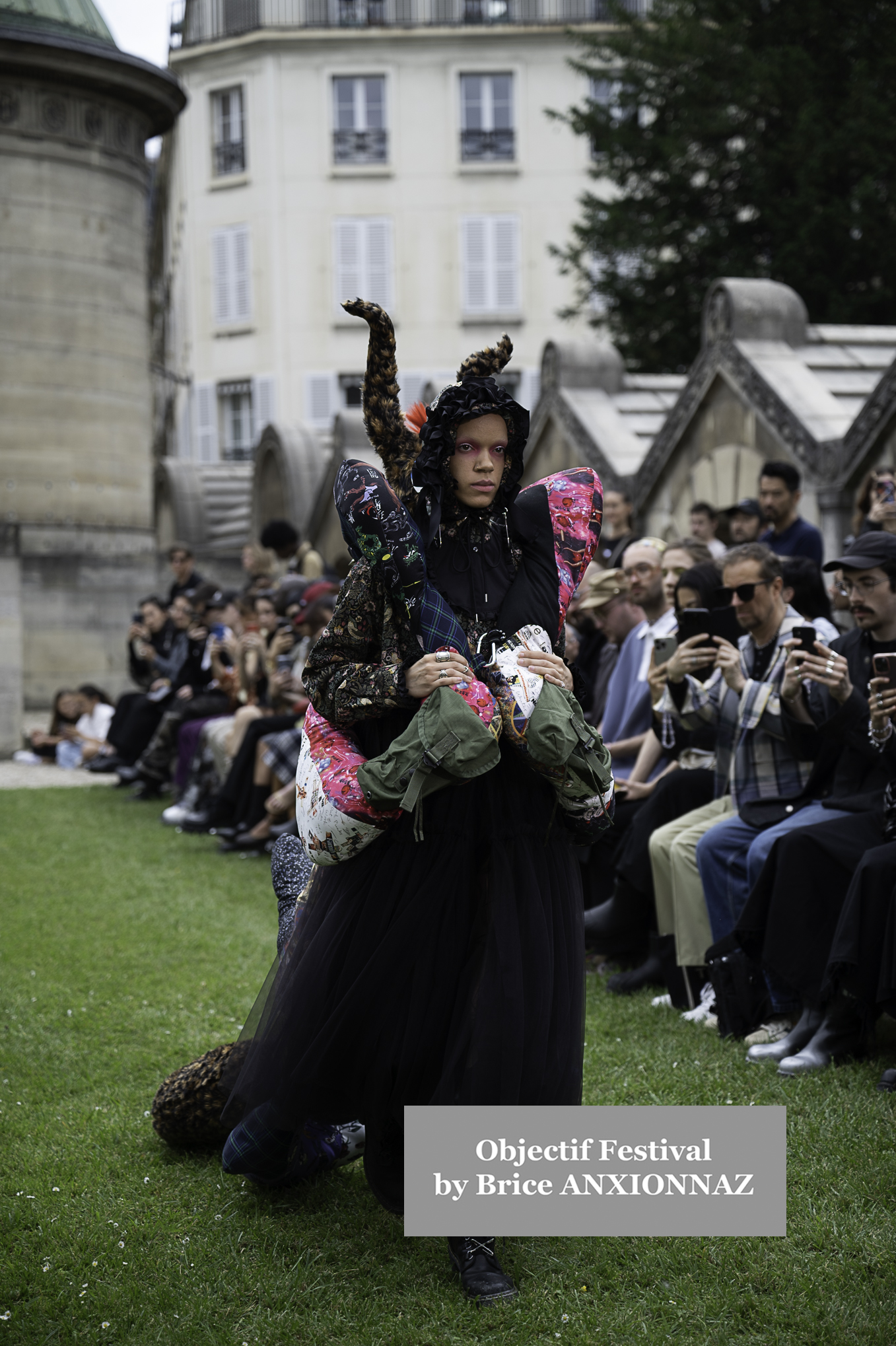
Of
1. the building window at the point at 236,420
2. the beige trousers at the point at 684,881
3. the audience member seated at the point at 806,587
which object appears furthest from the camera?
the building window at the point at 236,420

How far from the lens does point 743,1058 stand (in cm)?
498

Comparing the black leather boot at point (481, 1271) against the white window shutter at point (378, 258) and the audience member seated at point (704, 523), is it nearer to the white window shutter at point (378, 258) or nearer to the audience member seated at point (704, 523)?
the audience member seated at point (704, 523)

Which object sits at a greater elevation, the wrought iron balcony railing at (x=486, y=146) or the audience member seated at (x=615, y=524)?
the wrought iron balcony railing at (x=486, y=146)

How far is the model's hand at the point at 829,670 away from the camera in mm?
5133

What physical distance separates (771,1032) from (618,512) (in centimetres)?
530

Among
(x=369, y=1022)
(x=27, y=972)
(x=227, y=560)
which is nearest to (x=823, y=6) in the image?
(x=227, y=560)

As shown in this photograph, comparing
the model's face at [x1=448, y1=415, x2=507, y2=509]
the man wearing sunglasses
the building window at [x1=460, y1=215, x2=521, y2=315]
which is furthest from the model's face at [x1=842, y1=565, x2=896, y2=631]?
the building window at [x1=460, y1=215, x2=521, y2=315]

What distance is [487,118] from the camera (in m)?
34.2

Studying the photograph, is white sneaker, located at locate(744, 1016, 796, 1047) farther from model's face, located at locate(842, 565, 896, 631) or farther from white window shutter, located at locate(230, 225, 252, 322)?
white window shutter, located at locate(230, 225, 252, 322)

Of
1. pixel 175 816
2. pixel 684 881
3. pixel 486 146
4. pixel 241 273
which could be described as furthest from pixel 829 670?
pixel 241 273

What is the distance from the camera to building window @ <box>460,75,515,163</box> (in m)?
33.9

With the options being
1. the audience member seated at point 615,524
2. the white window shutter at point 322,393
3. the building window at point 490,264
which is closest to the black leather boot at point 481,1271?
the audience member seated at point 615,524

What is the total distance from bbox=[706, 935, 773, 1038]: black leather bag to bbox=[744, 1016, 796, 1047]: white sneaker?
1.0 inches

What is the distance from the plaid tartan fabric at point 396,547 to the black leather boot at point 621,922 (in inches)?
120
